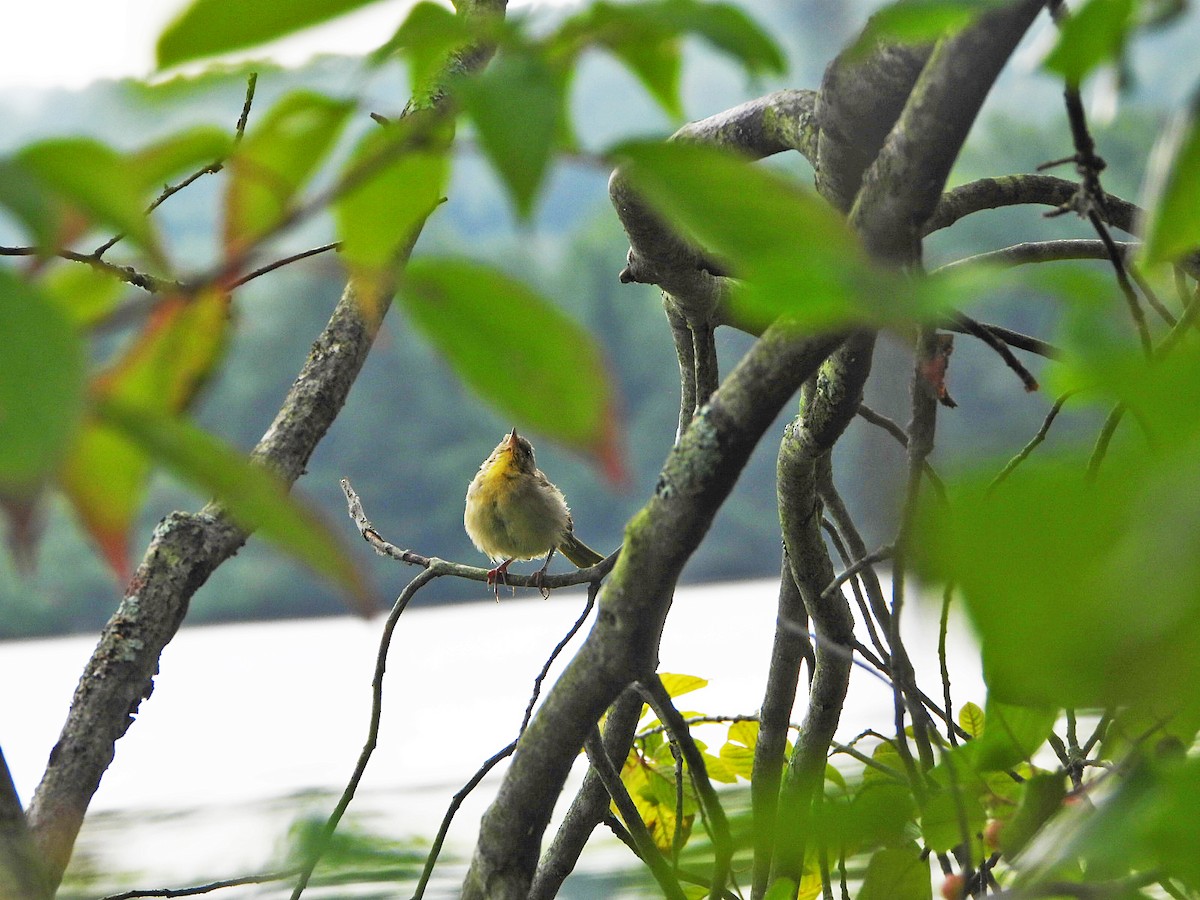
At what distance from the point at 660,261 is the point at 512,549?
184 centimetres

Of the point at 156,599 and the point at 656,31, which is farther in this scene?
the point at 156,599

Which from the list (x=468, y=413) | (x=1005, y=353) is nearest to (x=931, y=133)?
(x=1005, y=353)

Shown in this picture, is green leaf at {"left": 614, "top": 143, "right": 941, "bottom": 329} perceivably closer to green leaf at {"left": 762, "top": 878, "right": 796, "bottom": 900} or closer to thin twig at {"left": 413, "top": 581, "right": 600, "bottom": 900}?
green leaf at {"left": 762, "top": 878, "right": 796, "bottom": 900}

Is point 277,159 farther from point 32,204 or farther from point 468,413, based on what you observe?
point 468,413

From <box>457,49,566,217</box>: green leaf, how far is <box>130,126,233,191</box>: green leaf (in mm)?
45

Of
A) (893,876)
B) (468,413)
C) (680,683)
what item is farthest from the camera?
(468,413)

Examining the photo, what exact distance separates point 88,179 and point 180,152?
3cm

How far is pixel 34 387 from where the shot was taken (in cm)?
16

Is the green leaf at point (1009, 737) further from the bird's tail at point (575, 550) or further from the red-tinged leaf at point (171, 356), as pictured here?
the bird's tail at point (575, 550)

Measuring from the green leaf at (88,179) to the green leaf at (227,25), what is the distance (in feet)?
0.08

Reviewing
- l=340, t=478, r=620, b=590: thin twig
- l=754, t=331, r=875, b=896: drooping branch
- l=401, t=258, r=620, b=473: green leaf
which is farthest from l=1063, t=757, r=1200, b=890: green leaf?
l=340, t=478, r=620, b=590: thin twig

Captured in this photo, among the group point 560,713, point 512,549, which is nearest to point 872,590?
point 560,713

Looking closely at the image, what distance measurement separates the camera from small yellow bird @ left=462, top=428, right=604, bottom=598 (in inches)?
104

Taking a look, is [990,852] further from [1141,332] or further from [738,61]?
[738,61]
